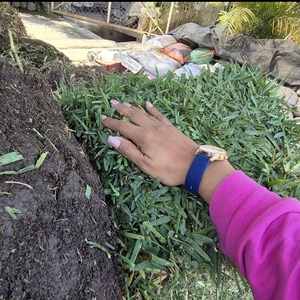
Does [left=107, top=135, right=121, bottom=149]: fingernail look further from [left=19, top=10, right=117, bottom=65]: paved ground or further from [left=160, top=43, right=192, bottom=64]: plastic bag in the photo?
[left=160, top=43, right=192, bottom=64]: plastic bag

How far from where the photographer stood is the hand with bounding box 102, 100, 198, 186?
0.64 metres

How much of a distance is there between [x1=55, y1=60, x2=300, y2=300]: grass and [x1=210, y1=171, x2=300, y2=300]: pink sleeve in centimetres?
7

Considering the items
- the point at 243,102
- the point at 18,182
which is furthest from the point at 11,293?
the point at 243,102

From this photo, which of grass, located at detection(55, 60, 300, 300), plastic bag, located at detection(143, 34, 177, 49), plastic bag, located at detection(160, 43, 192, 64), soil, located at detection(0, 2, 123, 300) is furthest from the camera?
plastic bag, located at detection(143, 34, 177, 49)

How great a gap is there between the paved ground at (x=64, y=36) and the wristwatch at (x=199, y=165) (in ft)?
9.37

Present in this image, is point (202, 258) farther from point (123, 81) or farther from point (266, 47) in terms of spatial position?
point (266, 47)

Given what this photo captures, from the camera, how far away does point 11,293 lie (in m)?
0.43

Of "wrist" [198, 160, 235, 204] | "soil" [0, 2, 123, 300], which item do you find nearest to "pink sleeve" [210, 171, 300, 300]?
"wrist" [198, 160, 235, 204]

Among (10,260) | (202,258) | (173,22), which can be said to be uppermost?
(10,260)

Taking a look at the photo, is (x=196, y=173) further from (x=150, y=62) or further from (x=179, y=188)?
(x=150, y=62)

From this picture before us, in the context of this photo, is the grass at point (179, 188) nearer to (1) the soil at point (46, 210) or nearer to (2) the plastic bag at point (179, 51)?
(1) the soil at point (46, 210)

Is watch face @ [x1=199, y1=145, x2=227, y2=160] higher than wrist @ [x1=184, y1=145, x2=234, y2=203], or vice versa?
watch face @ [x1=199, y1=145, x2=227, y2=160]

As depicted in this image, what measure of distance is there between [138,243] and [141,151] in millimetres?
175

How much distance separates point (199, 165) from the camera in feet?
2.10
